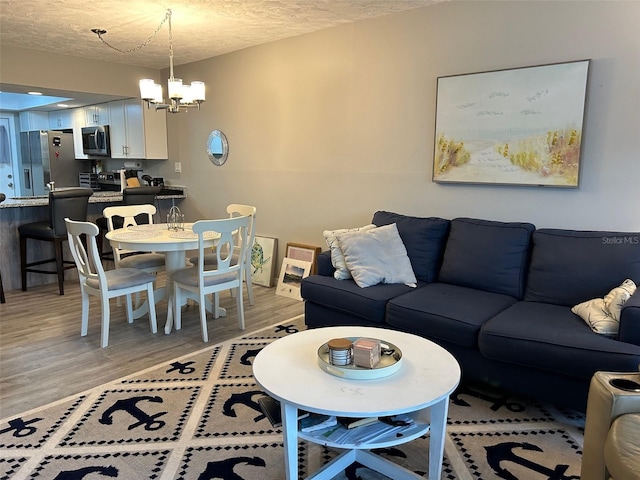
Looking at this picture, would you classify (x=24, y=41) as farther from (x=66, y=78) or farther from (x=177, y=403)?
(x=177, y=403)

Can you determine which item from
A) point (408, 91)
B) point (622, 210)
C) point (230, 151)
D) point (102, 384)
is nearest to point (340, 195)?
point (408, 91)

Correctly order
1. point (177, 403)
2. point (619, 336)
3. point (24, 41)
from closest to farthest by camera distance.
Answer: point (619, 336) < point (177, 403) < point (24, 41)

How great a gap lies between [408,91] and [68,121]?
571 centimetres

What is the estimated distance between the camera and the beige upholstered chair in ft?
4.53

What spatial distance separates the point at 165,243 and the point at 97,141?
3.95 meters

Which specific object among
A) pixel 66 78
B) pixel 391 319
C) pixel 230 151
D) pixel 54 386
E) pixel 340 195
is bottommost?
pixel 54 386

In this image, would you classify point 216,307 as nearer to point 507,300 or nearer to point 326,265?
point 326,265

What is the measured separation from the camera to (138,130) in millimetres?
5887

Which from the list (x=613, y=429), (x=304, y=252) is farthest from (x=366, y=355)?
(x=304, y=252)

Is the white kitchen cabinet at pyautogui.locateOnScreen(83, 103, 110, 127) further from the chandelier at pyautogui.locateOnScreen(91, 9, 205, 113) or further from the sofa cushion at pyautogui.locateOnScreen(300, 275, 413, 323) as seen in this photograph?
the sofa cushion at pyautogui.locateOnScreen(300, 275, 413, 323)

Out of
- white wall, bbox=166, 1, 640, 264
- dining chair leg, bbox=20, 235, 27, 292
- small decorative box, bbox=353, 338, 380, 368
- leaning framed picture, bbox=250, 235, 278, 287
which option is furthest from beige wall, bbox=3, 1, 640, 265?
small decorative box, bbox=353, 338, 380, 368

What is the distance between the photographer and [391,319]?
9.42 feet

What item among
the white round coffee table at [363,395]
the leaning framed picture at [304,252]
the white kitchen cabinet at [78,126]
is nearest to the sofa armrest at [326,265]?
the leaning framed picture at [304,252]

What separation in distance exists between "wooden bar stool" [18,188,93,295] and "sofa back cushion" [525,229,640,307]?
405 centimetres
